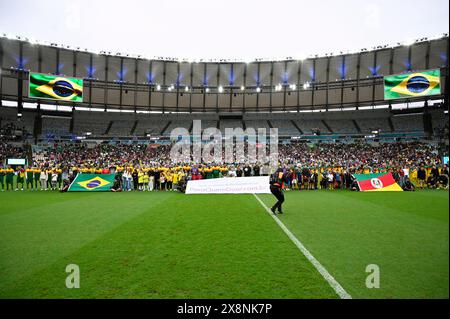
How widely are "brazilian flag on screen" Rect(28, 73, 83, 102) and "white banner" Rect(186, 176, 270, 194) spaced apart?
31817 mm

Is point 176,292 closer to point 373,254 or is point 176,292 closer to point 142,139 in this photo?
point 373,254

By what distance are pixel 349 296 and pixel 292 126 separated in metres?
48.3

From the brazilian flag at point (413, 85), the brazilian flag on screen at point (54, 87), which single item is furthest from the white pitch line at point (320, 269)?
the brazilian flag on screen at point (54, 87)

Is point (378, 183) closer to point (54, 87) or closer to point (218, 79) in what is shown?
point (218, 79)

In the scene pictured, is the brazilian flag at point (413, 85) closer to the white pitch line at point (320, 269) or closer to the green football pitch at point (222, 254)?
the green football pitch at point (222, 254)

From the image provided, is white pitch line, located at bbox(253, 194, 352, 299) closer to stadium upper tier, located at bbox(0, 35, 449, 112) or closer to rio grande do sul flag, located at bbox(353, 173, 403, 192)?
rio grande do sul flag, located at bbox(353, 173, 403, 192)

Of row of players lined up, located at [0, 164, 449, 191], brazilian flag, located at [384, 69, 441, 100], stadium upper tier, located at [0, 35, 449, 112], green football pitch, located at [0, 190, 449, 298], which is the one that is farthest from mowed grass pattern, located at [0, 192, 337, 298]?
stadium upper tier, located at [0, 35, 449, 112]

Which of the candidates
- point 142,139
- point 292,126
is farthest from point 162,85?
point 292,126

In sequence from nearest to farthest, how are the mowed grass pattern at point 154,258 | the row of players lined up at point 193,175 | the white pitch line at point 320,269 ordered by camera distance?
the white pitch line at point 320,269
the mowed grass pattern at point 154,258
the row of players lined up at point 193,175

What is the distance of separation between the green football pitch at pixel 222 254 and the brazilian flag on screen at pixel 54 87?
35.8m

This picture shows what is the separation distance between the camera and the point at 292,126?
→ 5009cm

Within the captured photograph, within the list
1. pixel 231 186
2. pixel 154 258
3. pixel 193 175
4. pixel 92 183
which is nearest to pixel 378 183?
pixel 231 186

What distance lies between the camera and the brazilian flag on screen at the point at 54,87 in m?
38.2

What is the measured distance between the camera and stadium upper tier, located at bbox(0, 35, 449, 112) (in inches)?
1767
